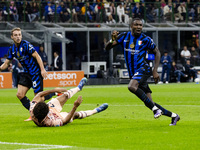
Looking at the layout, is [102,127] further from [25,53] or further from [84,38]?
[84,38]

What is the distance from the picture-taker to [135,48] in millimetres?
11867

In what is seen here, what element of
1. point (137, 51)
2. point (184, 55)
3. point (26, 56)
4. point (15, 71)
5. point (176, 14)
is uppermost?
point (137, 51)

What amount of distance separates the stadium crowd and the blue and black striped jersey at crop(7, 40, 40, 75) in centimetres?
2608

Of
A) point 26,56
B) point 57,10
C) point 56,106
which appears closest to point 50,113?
point 56,106

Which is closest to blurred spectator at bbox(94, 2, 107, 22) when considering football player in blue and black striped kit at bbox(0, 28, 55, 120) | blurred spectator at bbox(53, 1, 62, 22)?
blurred spectator at bbox(53, 1, 62, 22)

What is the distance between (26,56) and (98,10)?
95.4 ft

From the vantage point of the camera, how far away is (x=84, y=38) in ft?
137

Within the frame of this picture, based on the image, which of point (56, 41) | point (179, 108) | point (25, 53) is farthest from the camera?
point (56, 41)

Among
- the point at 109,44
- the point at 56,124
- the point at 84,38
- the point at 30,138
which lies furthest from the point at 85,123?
the point at 84,38

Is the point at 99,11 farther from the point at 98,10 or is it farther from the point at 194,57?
the point at 194,57

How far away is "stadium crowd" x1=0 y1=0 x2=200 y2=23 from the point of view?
39344 mm

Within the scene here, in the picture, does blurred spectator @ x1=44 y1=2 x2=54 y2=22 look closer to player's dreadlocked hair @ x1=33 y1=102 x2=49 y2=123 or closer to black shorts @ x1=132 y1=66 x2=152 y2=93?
black shorts @ x1=132 y1=66 x2=152 y2=93

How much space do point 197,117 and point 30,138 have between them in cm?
497

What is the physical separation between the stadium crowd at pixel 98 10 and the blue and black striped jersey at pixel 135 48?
91.3 ft
